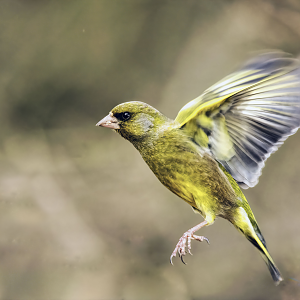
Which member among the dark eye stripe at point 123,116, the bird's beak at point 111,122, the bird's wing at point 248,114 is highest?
the bird's wing at point 248,114

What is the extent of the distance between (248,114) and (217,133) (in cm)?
6

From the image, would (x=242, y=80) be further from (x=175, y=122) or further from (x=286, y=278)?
(x=286, y=278)

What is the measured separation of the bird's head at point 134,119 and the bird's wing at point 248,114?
0.16ft

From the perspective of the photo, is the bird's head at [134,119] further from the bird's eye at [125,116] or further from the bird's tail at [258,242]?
the bird's tail at [258,242]

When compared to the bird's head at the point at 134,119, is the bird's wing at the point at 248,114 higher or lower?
higher

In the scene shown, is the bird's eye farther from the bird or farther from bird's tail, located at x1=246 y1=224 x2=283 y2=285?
bird's tail, located at x1=246 y1=224 x2=283 y2=285

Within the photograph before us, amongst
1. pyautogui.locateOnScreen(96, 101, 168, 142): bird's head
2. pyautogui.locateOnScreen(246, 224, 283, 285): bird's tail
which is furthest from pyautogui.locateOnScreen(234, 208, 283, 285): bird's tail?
pyautogui.locateOnScreen(96, 101, 168, 142): bird's head

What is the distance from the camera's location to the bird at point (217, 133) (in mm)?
552

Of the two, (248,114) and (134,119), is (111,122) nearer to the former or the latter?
(134,119)

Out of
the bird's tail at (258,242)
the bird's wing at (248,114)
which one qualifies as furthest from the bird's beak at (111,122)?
the bird's tail at (258,242)

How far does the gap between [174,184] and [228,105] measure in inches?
6.1

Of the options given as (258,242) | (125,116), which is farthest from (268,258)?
(125,116)

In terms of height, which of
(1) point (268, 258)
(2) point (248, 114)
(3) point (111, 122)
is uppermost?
(2) point (248, 114)

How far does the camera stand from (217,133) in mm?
574
